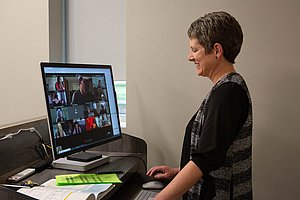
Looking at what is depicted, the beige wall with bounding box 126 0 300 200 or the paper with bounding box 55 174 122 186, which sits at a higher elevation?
the beige wall with bounding box 126 0 300 200

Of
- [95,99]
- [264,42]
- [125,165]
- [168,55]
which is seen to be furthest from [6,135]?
[264,42]

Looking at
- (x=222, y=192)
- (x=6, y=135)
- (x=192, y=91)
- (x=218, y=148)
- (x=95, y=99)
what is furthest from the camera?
(x=192, y=91)

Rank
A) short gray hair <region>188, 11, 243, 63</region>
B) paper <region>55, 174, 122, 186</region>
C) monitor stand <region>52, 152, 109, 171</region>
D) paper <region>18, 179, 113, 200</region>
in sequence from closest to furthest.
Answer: paper <region>18, 179, 113, 200</region> → short gray hair <region>188, 11, 243, 63</region> → paper <region>55, 174, 122, 186</region> → monitor stand <region>52, 152, 109, 171</region>

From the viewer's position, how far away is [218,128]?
54.3 inches

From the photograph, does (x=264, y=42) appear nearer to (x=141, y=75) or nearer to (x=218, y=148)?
(x=141, y=75)

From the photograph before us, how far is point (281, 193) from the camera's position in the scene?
2205mm

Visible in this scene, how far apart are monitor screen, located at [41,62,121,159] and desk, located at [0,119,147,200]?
5.6 inches

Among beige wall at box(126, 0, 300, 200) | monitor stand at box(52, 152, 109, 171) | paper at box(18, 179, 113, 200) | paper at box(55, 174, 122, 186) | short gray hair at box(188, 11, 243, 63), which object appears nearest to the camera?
paper at box(18, 179, 113, 200)

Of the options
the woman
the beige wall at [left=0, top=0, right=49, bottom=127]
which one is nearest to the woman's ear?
the woman

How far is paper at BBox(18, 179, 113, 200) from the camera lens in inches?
53.2

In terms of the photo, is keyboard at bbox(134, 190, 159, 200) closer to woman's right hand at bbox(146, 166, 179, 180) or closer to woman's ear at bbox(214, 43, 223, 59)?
woman's right hand at bbox(146, 166, 179, 180)

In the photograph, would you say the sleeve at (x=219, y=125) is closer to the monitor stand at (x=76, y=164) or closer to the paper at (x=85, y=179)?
the paper at (x=85, y=179)

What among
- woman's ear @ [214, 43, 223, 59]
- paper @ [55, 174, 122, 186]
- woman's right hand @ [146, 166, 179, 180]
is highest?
woman's ear @ [214, 43, 223, 59]

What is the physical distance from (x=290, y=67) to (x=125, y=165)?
110cm
